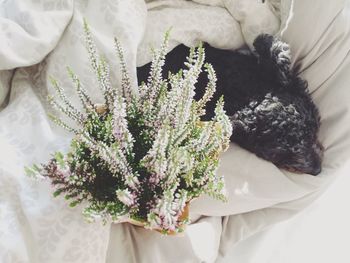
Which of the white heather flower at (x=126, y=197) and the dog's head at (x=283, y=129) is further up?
the white heather flower at (x=126, y=197)

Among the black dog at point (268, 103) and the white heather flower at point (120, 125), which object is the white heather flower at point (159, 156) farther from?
the black dog at point (268, 103)

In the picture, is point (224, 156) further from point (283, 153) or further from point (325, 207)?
point (325, 207)

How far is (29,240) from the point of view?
2.28ft

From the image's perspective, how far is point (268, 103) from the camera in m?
0.87

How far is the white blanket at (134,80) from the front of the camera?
0.71 m

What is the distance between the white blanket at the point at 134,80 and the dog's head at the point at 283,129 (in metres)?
0.05

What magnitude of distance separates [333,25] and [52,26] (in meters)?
0.65

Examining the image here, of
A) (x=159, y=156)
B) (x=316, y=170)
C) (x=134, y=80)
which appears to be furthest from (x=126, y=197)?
(x=316, y=170)

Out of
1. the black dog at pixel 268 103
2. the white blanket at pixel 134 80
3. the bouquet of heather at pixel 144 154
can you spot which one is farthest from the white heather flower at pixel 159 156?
the black dog at pixel 268 103

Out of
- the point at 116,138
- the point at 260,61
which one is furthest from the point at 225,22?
the point at 116,138

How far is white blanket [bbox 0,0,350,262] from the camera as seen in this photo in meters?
0.71

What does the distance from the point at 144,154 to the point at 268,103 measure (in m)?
0.34

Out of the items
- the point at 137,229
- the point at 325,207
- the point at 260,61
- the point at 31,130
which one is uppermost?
the point at 260,61

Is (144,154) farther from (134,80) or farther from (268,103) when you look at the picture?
(268,103)
